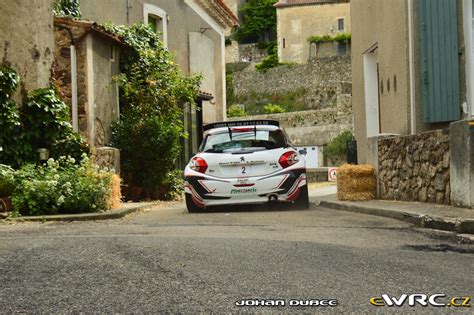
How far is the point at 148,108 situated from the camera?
16.2 metres

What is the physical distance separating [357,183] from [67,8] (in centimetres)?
787

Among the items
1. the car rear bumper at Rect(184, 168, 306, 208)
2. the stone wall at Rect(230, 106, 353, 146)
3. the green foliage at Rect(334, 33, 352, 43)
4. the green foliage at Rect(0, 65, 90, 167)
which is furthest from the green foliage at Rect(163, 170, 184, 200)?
the green foliage at Rect(334, 33, 352, 43)

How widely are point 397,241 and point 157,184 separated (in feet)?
32.1

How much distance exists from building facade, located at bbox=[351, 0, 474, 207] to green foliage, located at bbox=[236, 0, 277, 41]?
231ft

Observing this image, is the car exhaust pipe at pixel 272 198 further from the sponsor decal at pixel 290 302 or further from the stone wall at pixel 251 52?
the stone wall at pixel 251 52

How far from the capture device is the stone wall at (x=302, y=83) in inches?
2377

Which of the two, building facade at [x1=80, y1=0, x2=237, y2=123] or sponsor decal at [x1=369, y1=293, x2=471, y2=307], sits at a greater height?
building facade at [x1=80, y1=0, x2=237, y2=123]

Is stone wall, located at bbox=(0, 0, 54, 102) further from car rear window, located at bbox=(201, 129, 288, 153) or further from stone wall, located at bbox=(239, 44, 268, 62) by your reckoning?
stone wall, located at bbox=(239, 44, 268, 62)

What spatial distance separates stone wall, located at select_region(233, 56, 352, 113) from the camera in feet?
Answer: 198

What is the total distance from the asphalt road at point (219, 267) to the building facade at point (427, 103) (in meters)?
1.53

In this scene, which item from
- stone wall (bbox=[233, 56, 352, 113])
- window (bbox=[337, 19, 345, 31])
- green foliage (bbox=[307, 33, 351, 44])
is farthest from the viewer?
window (bbox=[337, 19, 345, 31])

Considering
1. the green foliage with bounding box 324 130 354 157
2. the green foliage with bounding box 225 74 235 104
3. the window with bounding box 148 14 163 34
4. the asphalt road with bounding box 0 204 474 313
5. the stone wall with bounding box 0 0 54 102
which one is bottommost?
the asphalt road with bounding box 0 204 474 313

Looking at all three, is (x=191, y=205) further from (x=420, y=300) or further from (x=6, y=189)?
(x=420, y=300)

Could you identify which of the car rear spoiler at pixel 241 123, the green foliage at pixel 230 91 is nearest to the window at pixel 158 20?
the car rear spoiler at pixel 241 123
